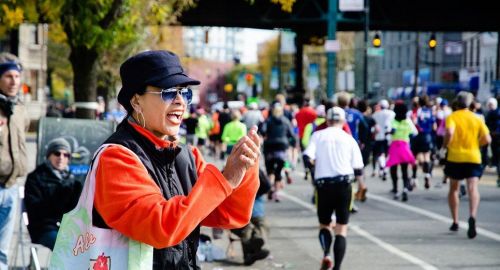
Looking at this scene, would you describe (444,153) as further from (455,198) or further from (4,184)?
(4,184)

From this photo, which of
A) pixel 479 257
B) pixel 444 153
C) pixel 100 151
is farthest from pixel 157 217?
pixel 444 153

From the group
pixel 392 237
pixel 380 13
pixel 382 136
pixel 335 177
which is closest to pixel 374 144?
pixel 382 136

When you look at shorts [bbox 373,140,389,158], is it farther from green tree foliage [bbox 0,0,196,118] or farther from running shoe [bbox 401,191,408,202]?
green tree foliage [bbox 0,0,196,118]

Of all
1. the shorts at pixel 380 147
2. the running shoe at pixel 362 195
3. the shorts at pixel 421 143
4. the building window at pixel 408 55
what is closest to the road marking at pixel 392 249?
the running shoe at pixel 362 195

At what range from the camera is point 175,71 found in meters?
3.61

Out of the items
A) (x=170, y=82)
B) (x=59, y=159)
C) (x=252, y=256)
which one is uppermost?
(x=170, y=82)

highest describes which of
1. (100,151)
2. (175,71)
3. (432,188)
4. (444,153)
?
(175,71)

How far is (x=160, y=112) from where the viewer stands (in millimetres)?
3607

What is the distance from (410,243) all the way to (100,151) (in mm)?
9803

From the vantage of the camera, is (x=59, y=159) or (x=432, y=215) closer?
(x=59, y=159)

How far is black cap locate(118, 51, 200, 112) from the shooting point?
356 cm

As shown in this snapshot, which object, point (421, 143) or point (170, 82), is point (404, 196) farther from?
point (170, 82)

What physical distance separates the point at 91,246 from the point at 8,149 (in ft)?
14.5

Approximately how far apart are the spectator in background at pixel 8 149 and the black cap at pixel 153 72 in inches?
166
